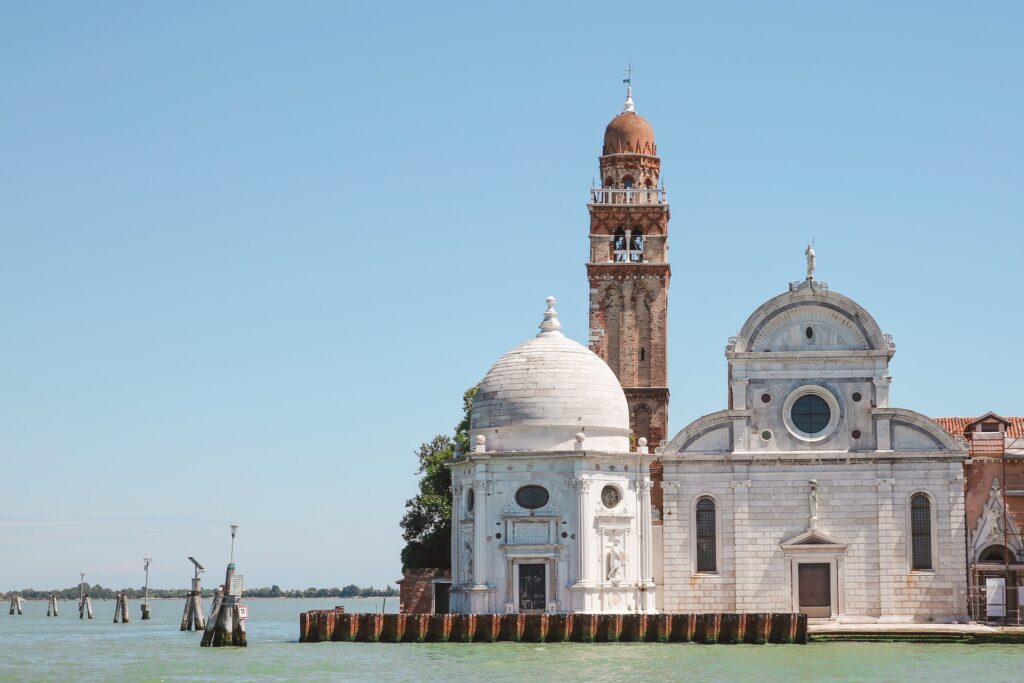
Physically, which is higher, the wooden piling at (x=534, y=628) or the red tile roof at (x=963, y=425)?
the red tile roof at (x=963, y=425)

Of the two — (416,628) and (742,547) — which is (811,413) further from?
(416,628)

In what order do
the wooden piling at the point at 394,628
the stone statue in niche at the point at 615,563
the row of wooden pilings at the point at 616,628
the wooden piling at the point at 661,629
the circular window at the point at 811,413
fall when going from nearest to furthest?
the row of wooden pilings at the point at 616,628 < the wooden piling at the point at 661,629 < the wooden piling at the point at 394,628 < the stone statue in niche at the point at 615,563 < the circular window at the point at 811,413

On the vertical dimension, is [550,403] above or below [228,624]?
above

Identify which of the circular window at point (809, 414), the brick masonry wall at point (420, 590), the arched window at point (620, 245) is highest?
the arched window at point (620, 245)

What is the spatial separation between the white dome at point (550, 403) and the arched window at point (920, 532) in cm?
990

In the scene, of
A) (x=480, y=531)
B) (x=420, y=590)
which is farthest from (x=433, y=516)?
(x=480, y=531)

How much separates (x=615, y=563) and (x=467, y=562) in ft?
16.4

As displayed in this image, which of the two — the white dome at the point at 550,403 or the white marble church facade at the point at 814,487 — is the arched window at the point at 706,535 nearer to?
the white marble church facade at the point at 814,487

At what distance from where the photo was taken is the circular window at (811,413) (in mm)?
57719

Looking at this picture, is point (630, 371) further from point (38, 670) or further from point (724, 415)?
point (38, 670)

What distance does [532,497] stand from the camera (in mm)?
56219

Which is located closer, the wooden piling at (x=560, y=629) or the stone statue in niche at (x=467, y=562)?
the wooden piling at (x=560, y=629)

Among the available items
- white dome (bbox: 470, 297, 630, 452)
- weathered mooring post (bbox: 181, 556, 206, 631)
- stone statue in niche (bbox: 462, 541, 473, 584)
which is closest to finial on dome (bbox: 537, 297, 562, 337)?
white dome (bbox: 470, 297, 630, 452)

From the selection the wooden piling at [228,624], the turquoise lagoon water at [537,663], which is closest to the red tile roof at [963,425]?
the turquoise lagoon water at [537,663]
